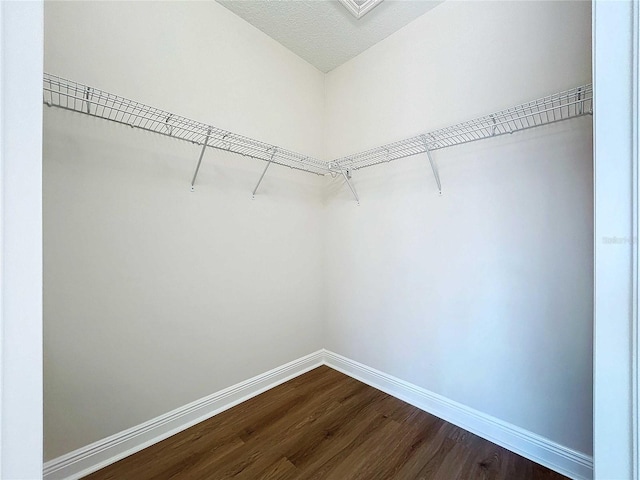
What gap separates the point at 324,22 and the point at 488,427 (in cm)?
278

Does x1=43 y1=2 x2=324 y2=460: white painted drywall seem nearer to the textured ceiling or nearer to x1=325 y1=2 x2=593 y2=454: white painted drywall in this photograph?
the textured ceiling

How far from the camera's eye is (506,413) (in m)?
1.44

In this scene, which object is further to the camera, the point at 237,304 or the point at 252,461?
the point at 237,304

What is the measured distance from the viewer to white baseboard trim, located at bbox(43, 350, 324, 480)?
1211 mm

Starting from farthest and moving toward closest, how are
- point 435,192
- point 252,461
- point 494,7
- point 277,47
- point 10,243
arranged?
point 277,47, point 435,192, point 494,7, point 252,461, point 10,243

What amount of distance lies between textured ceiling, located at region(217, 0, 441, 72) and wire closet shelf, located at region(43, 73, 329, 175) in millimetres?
884

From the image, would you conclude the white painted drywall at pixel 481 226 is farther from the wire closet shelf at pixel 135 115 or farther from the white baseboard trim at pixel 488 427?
the wire closet shelf at pixel 135 115

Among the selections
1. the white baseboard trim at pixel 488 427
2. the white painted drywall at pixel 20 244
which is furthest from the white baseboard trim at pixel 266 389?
the white painted drywall at pixel 20 244

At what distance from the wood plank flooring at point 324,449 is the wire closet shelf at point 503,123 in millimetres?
1691
